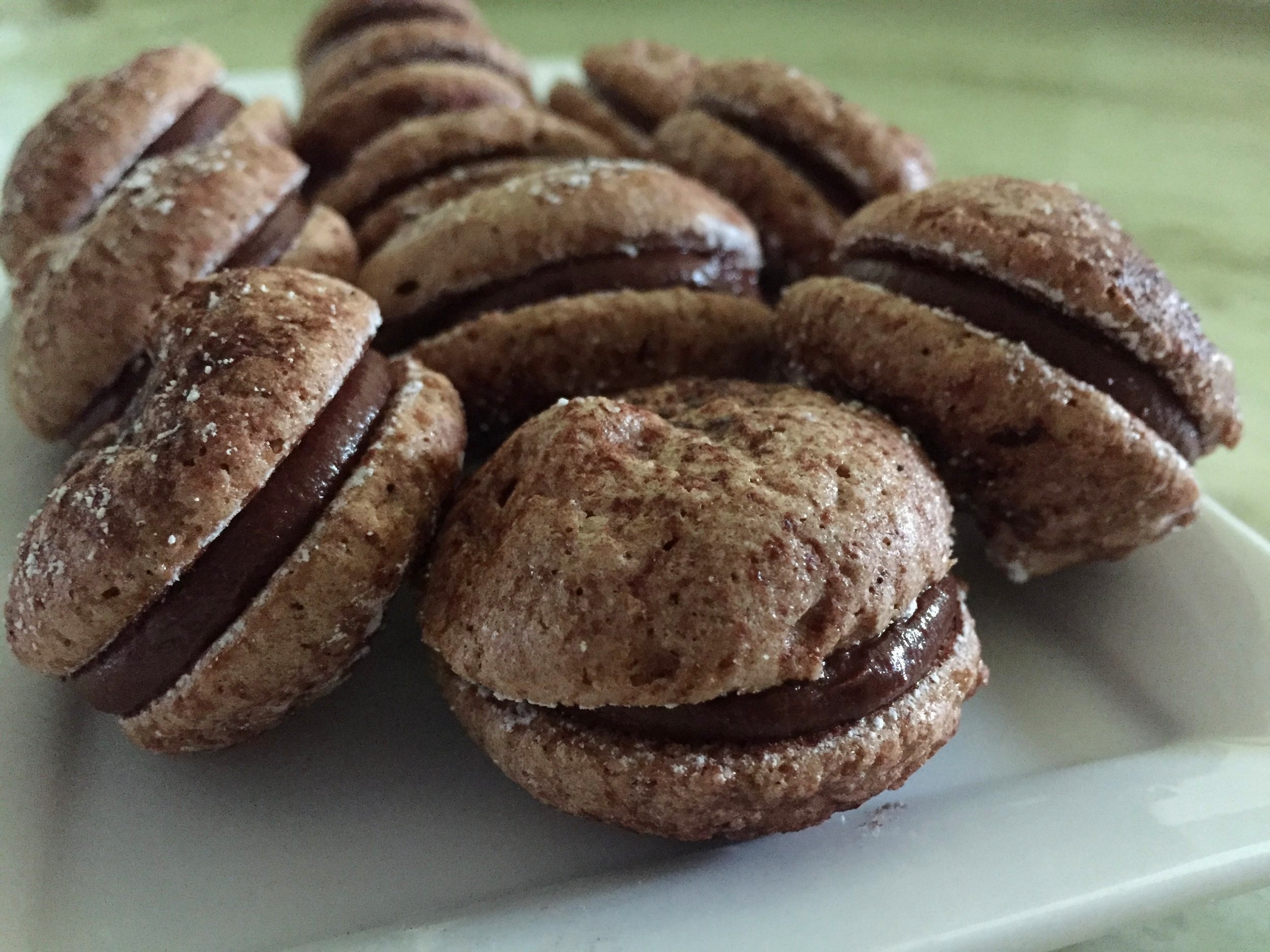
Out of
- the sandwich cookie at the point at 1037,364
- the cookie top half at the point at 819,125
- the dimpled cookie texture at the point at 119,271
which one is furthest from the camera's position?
the cookie top half at the point at 819,125

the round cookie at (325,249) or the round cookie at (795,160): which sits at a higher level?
the round cookie at (795,160)

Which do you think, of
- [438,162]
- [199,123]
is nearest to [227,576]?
[438,162]

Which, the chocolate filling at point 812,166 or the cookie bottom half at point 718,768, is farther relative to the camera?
the chocolate filling at point 812,166

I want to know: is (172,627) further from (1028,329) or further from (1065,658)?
(1065,658)

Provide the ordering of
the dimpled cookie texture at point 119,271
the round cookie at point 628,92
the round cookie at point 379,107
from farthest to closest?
the round cookie at point 628,92
the round cookie at point 379,107
the dimpled cookie texture at point 119,271

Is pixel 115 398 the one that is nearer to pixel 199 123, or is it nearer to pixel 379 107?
pixel 199 123

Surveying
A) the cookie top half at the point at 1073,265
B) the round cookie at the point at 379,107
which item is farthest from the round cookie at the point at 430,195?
the cookie top half at the point at 1073,265

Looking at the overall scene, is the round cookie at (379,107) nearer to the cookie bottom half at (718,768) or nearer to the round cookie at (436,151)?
the round cookie at (436,151)
